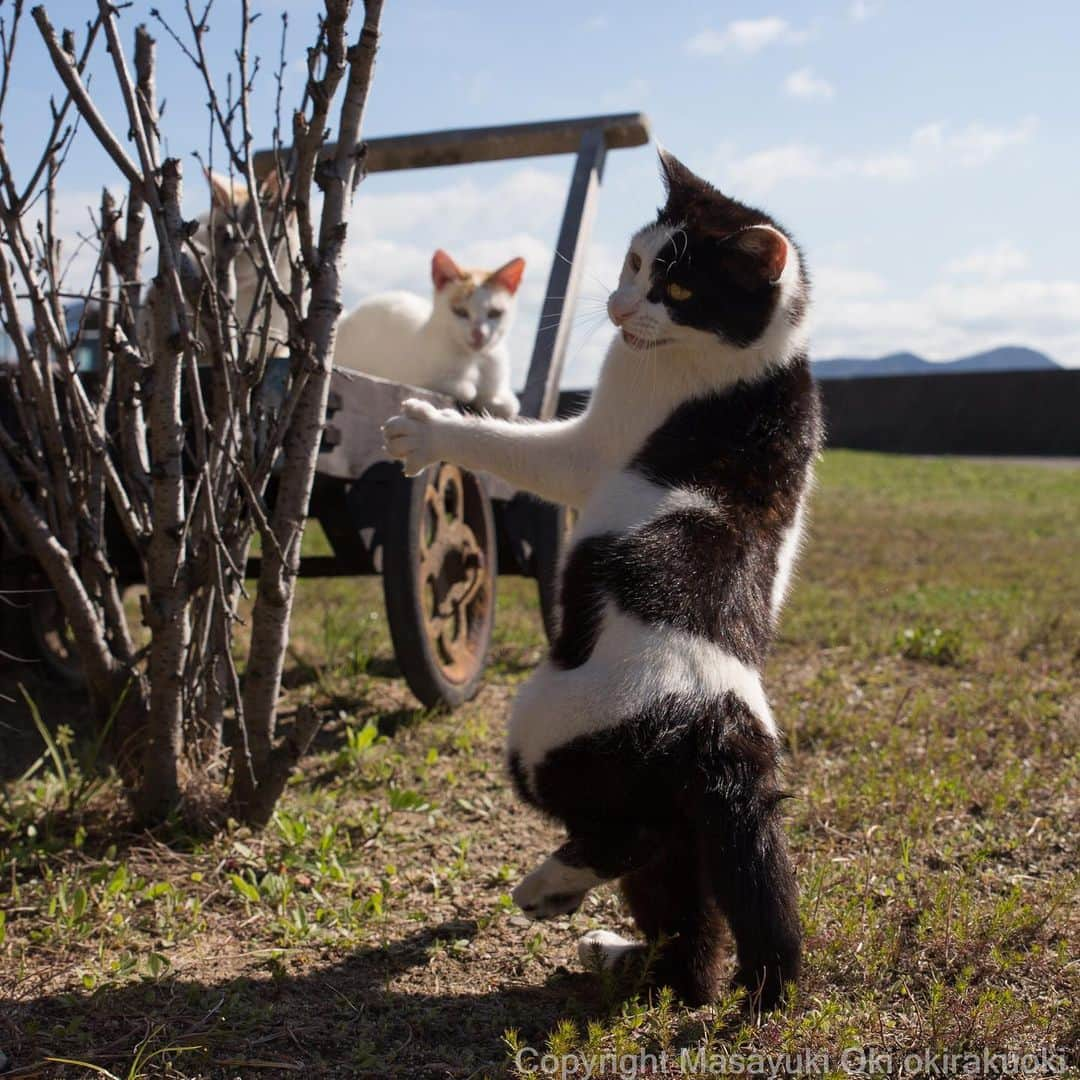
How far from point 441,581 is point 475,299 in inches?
61.7

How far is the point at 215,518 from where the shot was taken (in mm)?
2393

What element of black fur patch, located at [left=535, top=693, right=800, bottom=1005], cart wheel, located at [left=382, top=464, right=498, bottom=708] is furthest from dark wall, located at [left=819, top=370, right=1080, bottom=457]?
black fur patch, located at [left=535, top=693, right=800, bottom=1005]

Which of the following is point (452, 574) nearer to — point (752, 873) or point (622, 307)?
point (622, 307)

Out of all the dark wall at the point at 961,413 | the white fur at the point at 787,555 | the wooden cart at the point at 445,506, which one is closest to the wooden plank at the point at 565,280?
the wooden cart at the point at 445,506

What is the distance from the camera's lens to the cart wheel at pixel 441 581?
3.26 meters

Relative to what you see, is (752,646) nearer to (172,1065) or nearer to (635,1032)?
(635,1032)

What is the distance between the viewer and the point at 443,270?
4.98 meters

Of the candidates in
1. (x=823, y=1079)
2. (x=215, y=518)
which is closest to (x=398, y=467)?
(x=215, y=518)

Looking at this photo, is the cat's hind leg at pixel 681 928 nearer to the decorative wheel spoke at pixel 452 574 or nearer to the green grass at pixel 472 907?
the green grass at pixel 472 907

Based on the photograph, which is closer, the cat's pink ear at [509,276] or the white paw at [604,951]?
the white paw at [604,951]

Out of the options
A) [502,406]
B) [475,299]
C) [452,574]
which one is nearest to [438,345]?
[475,299]

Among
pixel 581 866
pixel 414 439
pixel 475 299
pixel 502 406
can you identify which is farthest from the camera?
pixel 475 299

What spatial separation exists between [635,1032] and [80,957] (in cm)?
105

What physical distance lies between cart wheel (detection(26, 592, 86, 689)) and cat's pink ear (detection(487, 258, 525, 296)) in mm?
2241
